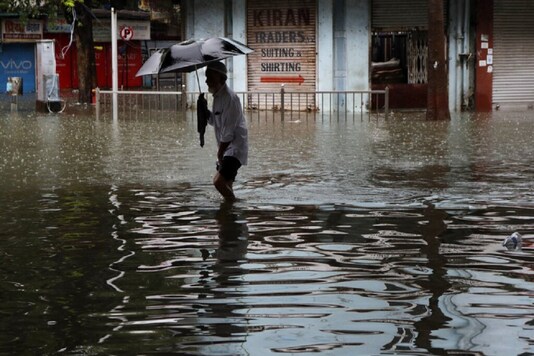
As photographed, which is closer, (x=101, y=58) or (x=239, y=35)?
(x=239, y=35)

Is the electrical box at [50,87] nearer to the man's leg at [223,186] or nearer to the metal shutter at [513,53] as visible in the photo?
the metal shutter at [513,53]

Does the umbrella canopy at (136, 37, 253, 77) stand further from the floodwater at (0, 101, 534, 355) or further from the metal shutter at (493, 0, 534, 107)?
the metal shutter at (493, 0, 534, 107)

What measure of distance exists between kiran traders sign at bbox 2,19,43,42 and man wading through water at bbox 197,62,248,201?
3869cm

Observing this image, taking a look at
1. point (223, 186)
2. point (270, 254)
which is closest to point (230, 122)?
point (223, 186)

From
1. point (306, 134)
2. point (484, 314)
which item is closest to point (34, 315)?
point (484, 314)

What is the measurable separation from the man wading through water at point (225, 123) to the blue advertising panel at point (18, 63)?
4036 cm

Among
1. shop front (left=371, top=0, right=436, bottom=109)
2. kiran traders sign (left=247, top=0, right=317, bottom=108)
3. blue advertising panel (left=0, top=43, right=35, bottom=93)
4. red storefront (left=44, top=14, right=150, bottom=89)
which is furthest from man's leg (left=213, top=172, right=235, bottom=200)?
blue advertising panel (left=0, top=43, right=35, bottom=93)

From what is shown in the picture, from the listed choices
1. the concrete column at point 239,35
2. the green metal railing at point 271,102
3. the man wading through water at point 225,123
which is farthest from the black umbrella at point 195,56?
the concrete column at point 239,35

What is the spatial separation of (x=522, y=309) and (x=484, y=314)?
0.93ft

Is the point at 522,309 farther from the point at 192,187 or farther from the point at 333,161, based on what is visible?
the point at 333,161

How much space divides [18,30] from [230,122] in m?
39.5

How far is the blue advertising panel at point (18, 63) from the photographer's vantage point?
4984 centimetres

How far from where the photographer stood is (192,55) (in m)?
10.7

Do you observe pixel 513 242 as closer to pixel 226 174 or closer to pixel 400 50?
pixel 226 174
